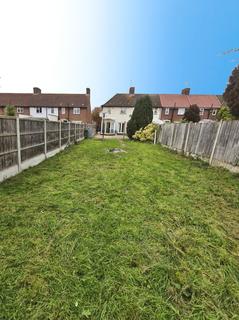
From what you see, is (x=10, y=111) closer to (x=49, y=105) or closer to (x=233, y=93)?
(x=49, y=105)

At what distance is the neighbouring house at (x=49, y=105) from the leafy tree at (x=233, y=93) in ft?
71.9

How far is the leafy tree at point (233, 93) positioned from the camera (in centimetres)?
1895

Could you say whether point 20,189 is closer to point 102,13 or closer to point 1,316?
point 1,316

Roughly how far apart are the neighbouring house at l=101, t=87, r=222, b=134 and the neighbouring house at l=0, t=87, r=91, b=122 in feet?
13.8

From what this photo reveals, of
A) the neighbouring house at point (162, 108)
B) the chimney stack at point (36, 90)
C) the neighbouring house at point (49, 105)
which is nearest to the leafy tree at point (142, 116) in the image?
the neighbouring house at point (162, 108)

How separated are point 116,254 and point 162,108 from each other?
101 feet

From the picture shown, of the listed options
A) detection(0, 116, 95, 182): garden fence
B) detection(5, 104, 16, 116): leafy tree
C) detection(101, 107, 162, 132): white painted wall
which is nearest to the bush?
detection(0, 116, 95, 182): garden fence

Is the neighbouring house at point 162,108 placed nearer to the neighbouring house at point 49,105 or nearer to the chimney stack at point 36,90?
the neighbouring house at point 49,105

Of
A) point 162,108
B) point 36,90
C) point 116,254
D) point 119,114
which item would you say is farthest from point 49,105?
point 116,254

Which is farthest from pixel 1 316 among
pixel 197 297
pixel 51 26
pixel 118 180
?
pixel 51 26

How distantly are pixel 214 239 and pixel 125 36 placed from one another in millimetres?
21694

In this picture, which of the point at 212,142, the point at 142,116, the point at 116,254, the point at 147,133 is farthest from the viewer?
the point at 142,116

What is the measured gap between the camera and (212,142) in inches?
282

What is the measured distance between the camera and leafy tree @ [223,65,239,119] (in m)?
19.0
